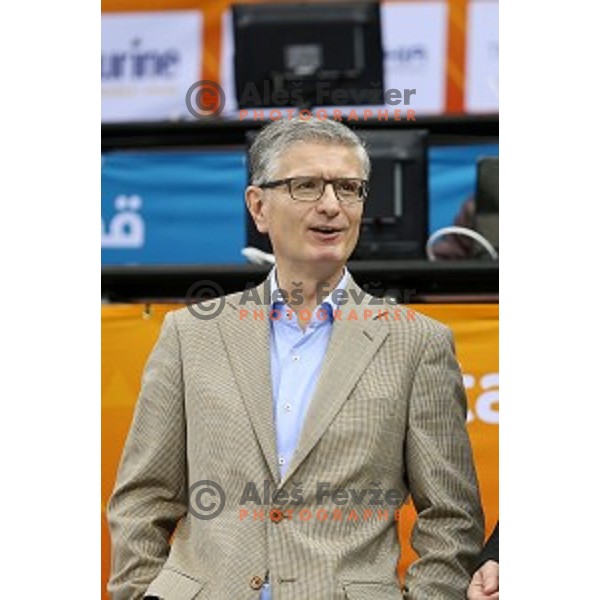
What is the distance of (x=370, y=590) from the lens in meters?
2.44

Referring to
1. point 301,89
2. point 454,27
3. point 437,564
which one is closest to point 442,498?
point 437,564

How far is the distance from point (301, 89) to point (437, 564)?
7.28 ft

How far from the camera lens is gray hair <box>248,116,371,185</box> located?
2613mm

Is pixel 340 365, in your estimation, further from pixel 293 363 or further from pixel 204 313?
pixel 204 313

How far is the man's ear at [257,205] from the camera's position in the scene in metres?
2.72

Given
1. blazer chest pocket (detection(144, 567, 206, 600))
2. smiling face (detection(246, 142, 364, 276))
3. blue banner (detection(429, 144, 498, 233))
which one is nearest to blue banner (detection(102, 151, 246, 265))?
blue banner (detection(429, 144, 498, 233))

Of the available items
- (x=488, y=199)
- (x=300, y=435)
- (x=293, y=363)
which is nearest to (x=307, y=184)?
(x=293, y=363)

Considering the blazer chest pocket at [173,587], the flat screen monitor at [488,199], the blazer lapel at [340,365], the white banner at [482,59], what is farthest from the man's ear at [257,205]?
the white banner at [482,59]

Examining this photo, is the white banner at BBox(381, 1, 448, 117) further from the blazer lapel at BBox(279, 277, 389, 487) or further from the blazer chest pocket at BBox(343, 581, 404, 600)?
the blazer chest pocket at BBox(343, 581, 404, 600)

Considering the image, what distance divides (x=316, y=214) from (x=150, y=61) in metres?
5.43

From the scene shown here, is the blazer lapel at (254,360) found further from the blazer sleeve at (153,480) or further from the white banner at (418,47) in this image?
the white banner at (418,47)

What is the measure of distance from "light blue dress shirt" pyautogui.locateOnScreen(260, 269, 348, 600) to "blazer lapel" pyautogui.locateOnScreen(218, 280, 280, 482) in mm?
20

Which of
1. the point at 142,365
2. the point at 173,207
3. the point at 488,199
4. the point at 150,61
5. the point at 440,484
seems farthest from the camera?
the point at 150,61

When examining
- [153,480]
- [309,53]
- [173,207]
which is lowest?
[153,480]
